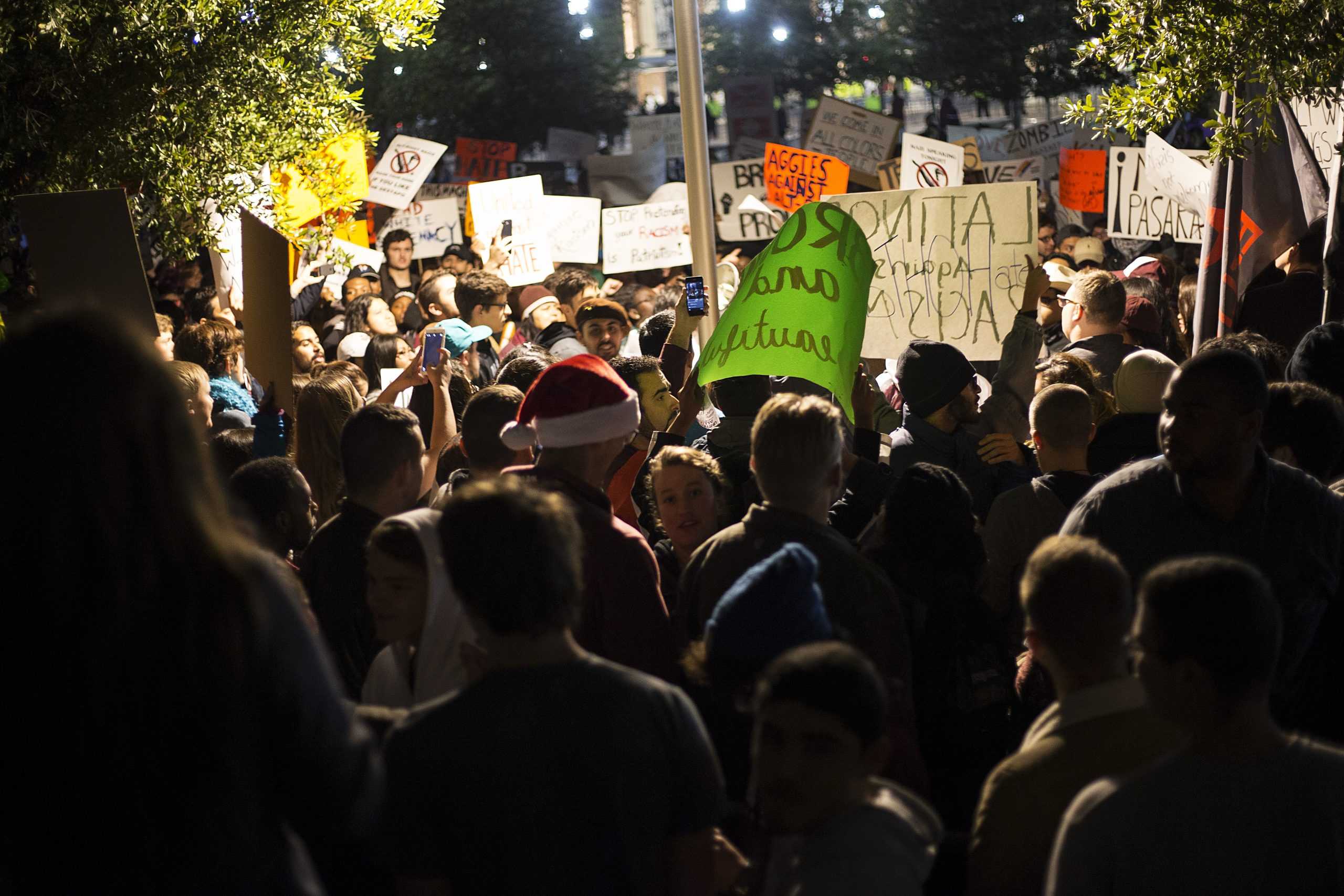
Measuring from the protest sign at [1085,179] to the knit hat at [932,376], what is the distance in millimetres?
11306

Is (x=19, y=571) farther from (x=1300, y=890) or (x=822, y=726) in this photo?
(x=1300, y=890)

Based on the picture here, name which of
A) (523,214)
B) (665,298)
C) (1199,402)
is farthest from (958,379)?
(523,214)

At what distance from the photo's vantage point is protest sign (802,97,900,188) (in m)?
14.2

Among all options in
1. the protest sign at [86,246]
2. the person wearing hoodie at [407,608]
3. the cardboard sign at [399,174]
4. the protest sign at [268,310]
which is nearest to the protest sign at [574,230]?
the cardboard sign at [399,174]

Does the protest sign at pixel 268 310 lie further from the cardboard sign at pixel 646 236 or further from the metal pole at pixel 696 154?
the cardboard sign at pixel 646 236

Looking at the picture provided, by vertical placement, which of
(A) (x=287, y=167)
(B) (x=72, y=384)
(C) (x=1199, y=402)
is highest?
(A) (x=287, y=167)

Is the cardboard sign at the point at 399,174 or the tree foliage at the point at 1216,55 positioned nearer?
the tree foliage at the point at 1216,55

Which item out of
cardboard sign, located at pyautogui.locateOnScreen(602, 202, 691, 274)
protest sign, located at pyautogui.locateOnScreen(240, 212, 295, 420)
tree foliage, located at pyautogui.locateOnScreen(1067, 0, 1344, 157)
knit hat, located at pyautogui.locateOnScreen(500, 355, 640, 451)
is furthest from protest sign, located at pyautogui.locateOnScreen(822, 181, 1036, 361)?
cardboard sign, located at pyautogui.locateOnScreen(602, 202, 691, 274)

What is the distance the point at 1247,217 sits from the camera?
316 inches

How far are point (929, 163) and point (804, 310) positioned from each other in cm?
652

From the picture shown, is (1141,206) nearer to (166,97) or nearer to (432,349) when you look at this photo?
(432,349)

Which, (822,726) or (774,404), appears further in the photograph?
(774,404)

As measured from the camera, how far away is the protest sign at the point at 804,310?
5598 mm

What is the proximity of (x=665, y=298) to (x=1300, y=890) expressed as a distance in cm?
878
